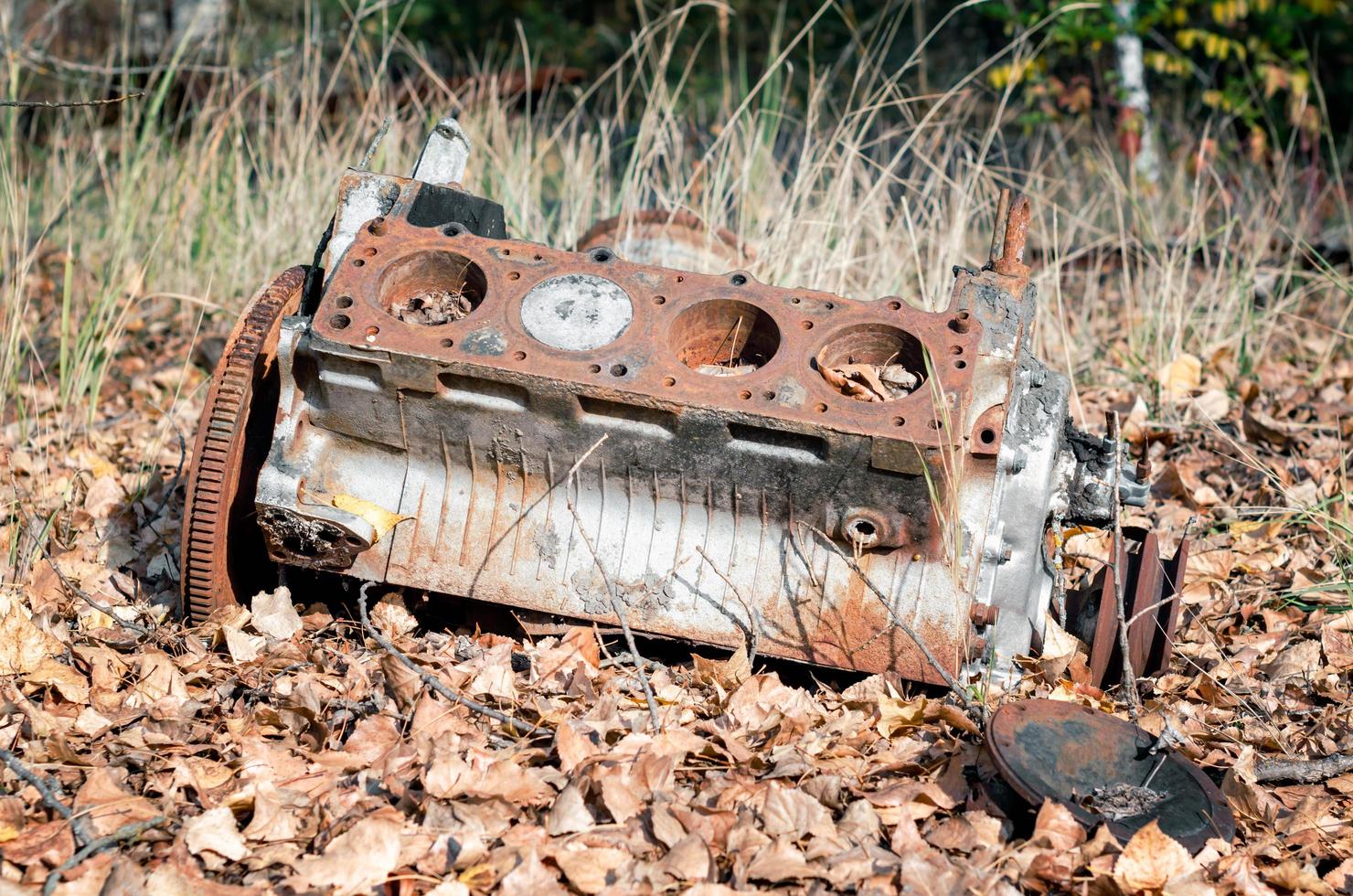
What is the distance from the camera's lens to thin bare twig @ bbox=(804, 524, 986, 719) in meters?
2.44

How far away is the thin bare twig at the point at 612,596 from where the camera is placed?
7.79ft

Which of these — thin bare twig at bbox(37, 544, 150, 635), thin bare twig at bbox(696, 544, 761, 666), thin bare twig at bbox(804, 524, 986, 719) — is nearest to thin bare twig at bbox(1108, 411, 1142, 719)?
thin bare twig at bbox(804, 524, 986, 719)

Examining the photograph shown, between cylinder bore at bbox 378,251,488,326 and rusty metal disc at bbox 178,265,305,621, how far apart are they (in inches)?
9.9

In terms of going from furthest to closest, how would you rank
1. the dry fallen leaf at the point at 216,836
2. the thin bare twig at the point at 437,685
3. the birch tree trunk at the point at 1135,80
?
the birch tree trunk at the point at 1135,80 → the thin bare twig at the point at 437,685 → the dry fallen leaf at the point at 216,836

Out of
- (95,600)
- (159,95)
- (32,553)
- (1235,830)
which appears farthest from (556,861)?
(159,95)

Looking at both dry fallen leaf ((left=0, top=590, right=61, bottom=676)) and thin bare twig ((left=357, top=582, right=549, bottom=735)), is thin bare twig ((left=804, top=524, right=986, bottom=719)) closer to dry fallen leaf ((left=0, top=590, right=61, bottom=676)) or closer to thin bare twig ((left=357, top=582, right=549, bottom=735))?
thin bare twig ((left=357, top=582, right=549, bottom=735))

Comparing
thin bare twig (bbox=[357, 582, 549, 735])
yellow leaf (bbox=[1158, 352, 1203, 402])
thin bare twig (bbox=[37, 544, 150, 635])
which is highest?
yellow leaf (bbox=[1158, 352, 1203, 402])

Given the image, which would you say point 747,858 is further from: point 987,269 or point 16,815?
point 987,269

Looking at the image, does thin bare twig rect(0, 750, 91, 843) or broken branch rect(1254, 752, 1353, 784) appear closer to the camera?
thin bare twig rect(0, 750, 91, 843)

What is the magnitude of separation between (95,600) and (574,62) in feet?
29.1

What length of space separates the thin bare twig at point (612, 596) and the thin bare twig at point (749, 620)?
8.3 inches

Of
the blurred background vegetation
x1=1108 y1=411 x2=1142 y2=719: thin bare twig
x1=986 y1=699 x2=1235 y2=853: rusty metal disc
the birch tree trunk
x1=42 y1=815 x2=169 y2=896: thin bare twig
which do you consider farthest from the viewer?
the birch tree trunk

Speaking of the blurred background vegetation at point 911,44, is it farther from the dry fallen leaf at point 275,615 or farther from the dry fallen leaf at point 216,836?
the dry fallen leaf at point 216,836

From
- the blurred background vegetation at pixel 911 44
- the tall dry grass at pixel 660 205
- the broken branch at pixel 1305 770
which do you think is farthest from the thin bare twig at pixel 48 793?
the blurred background vegetation at pixel 911 44
